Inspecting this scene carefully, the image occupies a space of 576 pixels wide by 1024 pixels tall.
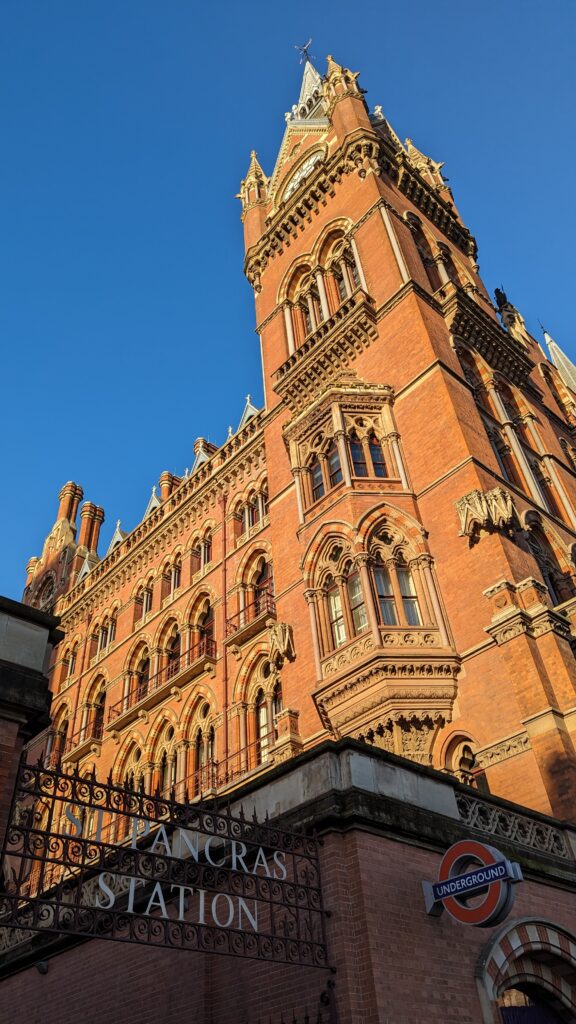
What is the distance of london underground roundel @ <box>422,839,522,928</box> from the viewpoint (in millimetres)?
8406

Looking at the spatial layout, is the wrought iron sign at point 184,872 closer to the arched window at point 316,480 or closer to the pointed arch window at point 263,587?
the arched window at point 316,480

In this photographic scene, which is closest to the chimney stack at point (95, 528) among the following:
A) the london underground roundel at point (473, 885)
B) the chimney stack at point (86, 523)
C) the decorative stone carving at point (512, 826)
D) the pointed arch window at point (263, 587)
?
the chimney stack at point (86, 523)

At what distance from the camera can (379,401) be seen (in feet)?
71.3

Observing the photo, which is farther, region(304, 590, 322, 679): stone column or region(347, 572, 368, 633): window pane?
region(304, 590, 322, 679): stone column

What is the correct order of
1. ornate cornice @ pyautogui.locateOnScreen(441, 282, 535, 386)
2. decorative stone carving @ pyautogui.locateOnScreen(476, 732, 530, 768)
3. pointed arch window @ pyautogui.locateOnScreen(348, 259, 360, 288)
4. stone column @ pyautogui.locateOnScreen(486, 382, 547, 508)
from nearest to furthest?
decorative stone carving @ pyautogui.locateOnScreen(476, 732, 530, 768) < stone column @ pyautogui.locateOnScreen(486, 382, 547, 508) < ornate cornice @ pyautogui.locateOnScreen(441, 282, 535, 386) < pointed arch window @ pyautogui.locateOnScreen(348, 259, 360, 288)

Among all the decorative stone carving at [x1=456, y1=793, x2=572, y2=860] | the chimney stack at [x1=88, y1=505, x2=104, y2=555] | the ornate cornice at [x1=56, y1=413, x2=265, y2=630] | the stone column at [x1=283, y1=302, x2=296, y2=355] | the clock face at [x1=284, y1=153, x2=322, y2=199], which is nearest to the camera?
the decorative stone carving at [x1=456, y1=793, x2=572, y2=860]

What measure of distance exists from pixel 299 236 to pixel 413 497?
15.5 meters

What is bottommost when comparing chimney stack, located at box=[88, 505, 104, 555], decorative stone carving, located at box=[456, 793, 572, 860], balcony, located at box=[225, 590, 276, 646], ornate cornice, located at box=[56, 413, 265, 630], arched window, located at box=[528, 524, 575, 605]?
decorative stone carving, located at box=[456, 793, 572, 860]

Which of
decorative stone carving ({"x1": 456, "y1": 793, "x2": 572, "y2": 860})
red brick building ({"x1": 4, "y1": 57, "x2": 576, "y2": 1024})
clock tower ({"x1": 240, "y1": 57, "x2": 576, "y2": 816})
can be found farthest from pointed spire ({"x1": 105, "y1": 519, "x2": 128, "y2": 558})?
decorative stone carving ({"x1": 456, "y1": 793, "x2": 572, "y2": 860})

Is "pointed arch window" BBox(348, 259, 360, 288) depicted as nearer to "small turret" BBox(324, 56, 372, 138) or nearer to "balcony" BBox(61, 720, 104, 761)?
"small turret" BBox(324, 56, 372, 138)

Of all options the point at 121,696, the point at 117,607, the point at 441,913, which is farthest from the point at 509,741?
the point at 117,607

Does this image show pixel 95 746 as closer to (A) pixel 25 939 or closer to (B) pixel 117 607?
(B) pixel 117 607

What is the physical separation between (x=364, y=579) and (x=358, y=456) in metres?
4.26

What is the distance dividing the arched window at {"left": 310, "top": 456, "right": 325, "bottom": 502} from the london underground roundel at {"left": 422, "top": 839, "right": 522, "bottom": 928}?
12937 millimetres
